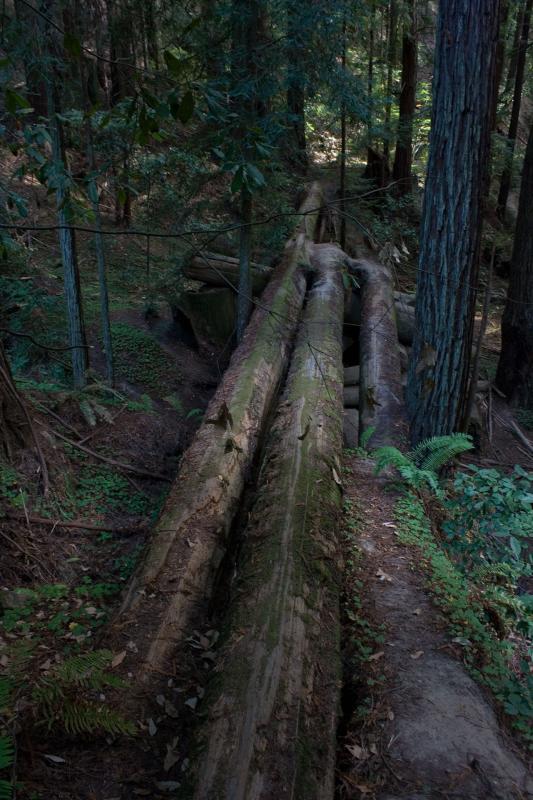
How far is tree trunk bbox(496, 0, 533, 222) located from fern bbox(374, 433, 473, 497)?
9236mm

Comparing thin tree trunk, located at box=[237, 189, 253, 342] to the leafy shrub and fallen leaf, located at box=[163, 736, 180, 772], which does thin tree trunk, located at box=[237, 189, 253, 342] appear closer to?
the leafy shrub

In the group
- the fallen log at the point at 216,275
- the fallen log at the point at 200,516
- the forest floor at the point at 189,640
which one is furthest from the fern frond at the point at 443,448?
the fallen log at the point at 216,275

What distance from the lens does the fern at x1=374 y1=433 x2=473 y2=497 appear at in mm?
4781

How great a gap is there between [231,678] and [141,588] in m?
0.98

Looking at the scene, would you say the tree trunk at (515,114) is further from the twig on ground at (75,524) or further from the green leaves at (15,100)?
the green leaves at (15,100)

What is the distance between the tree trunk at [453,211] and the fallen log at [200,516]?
1623 millimetres

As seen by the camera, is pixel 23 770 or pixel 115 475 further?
pixel 115 475

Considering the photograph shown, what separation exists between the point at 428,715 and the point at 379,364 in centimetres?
497

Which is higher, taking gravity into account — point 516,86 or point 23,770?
point 516,86

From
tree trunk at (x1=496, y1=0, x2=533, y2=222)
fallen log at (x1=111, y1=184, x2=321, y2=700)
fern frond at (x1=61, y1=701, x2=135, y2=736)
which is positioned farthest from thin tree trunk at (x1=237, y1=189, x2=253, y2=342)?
tree trunk at (x1=496, y1=0, x2=533, y2=222)

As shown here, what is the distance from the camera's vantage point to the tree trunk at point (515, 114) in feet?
41.5

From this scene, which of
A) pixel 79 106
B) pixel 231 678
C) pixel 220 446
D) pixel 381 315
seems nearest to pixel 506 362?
pixel 381 315

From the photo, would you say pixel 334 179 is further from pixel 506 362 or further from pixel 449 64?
pixel 449 64

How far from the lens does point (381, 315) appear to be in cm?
850
